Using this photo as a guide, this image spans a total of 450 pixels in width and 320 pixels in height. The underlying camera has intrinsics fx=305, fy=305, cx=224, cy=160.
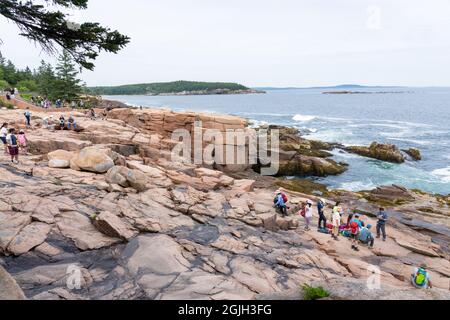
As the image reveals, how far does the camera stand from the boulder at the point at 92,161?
16.9 metres

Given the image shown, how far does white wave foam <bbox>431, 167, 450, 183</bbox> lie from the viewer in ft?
110

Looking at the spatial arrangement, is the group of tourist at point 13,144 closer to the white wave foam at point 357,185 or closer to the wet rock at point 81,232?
the wet rock at point 81,232

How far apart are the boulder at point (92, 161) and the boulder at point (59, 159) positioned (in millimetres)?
382

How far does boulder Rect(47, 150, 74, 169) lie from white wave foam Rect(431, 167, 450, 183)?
36.3 m

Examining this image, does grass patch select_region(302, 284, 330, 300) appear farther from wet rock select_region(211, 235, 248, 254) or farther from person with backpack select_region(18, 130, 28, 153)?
person with backpack select_region(18, 130, 28, 153)

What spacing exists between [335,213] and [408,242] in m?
4.97

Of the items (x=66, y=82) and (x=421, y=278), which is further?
(x=66, y=82)

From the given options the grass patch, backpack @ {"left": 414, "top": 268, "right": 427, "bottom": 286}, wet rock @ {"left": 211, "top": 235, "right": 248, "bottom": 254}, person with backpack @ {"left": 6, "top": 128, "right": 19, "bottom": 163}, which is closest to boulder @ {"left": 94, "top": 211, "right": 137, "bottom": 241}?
wet rock @ {"left": 211, "top": 235, "right": 248, "bottom": 254}

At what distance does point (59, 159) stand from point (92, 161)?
1887mm

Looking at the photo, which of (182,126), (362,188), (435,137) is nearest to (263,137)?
(182,126)

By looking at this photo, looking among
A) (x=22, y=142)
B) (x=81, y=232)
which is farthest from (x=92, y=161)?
(x=81, y=232)

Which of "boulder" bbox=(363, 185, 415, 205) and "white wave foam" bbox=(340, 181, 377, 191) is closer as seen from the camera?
"boulder" bbox=(363, 185, 415, 205)

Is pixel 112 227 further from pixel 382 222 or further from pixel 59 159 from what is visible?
pixel 382 222

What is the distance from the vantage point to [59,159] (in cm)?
1709
